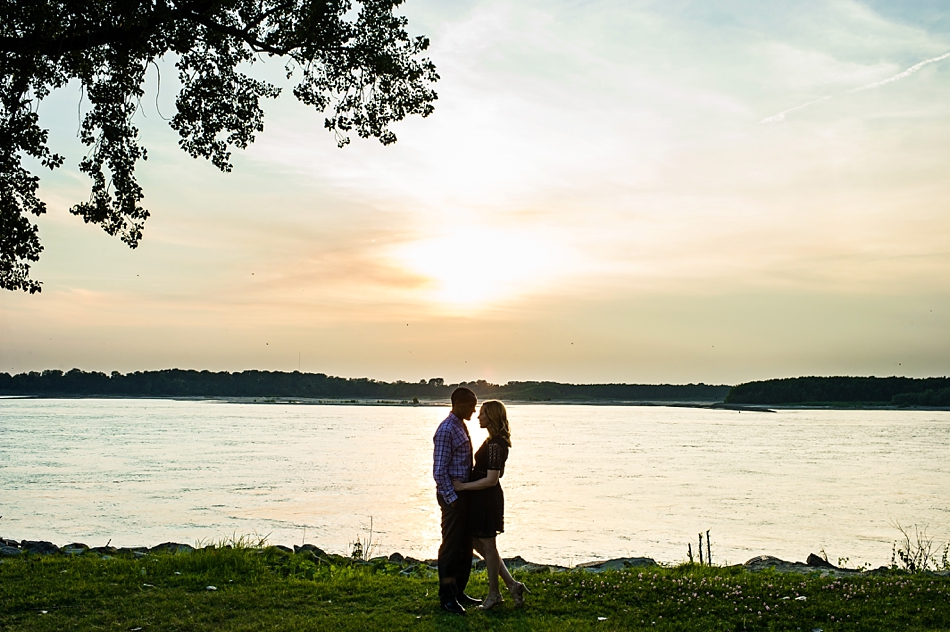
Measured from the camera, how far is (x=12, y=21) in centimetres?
Result: 1073

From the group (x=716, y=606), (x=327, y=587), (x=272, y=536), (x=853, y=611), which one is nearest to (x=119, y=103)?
(x=327, y=587)

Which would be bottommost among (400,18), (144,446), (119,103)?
(144,446)

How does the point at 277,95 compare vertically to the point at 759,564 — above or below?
above

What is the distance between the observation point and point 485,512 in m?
8.38

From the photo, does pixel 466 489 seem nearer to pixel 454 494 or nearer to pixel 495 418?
pixel 454 494

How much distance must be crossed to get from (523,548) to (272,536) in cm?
538

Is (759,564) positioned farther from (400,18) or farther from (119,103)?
(119,103)

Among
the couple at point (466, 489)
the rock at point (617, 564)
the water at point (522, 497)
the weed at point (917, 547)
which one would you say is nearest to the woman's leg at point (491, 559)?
the couple at point (466, 489)

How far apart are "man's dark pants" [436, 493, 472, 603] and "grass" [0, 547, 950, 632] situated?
1.00 ft

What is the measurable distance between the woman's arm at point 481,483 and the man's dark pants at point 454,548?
149mm

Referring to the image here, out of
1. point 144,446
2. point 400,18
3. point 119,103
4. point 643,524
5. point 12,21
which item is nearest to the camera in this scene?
point 12,21

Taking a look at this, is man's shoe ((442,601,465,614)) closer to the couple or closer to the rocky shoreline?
the couple

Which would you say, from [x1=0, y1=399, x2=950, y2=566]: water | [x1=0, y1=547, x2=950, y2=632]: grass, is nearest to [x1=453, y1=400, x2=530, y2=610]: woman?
[x1=0, y1=547, x2=950, y2=632]: grass

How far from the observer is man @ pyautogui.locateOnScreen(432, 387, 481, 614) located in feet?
27.4
